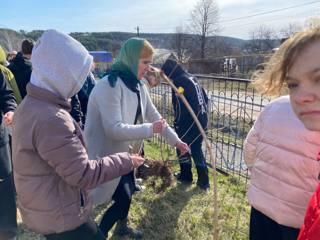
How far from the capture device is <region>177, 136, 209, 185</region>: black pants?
13.0 feet

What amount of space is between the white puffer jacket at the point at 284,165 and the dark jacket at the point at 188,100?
2203 mm

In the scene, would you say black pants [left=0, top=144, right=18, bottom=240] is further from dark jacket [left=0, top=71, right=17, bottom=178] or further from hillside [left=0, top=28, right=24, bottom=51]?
hillside [left=0, top=28, right=24, bottom=51]

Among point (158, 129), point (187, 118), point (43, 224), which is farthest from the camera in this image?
point (187, 118)

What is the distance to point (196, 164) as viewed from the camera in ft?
13.3

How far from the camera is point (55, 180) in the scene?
158 centimetres

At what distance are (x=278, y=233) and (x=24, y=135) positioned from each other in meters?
1.35

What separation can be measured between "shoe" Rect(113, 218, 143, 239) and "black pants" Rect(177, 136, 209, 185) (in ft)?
4.11

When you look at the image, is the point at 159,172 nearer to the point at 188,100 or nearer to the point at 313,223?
the point at 188,100

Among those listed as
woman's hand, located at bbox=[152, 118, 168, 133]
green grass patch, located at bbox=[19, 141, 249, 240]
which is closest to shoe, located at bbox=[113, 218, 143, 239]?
green grass patch, located at bbox=[19, 141, 249, 240]

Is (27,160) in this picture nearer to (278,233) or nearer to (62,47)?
(62,47)

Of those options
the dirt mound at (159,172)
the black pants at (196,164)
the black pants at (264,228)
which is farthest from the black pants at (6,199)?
the black pants at (196,164)

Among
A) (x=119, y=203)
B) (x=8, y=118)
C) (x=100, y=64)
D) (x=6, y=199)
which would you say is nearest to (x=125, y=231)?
(x=119, y=203)

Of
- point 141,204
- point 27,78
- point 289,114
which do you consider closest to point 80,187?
point 289,114

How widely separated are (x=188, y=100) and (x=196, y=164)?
779 mm
